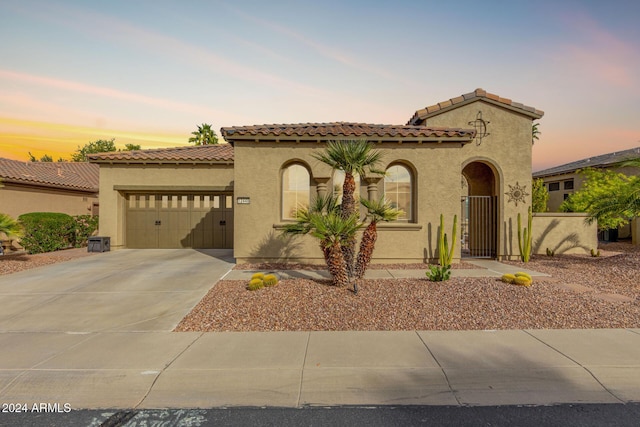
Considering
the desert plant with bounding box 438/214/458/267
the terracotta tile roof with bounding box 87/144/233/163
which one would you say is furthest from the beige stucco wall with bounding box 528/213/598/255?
the terracotta tile roof with bounding box 87/144/233/163

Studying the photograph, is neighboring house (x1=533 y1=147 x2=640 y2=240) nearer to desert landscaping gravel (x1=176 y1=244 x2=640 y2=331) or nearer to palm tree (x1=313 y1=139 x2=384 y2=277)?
desert landscaping gravel (x1=176 y1=244 x2=640 y2=331)

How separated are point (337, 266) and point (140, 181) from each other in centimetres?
1170

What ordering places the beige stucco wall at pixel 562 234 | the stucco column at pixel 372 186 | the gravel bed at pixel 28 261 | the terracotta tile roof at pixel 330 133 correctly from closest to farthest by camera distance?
the gravel bed at pixel 28 261 < the terracotta tile roof at pixel 330 133 < the stucco column at pixel 372 186 < the beige stucco wall at pixel 562 234

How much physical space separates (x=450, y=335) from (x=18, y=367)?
6.28 meters

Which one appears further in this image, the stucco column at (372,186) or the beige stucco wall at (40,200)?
the beige stucco wall at (40,200)

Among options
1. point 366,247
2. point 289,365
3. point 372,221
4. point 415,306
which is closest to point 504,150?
point 372,221

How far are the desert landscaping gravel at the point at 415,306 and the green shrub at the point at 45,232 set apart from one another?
10845 millimetres

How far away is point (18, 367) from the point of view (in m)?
4.14

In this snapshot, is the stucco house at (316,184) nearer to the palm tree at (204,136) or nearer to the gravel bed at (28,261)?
the gravel bed at (28,261)

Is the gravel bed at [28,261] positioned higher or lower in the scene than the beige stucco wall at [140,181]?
lower

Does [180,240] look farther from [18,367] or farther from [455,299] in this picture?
[455,299]

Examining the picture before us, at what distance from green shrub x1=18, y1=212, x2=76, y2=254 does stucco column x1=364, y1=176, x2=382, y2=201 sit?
14006mm

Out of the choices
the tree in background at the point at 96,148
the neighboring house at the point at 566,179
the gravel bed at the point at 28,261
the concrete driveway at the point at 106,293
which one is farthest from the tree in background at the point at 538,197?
the tree in background at the point at 96,148

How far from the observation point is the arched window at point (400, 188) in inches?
436
